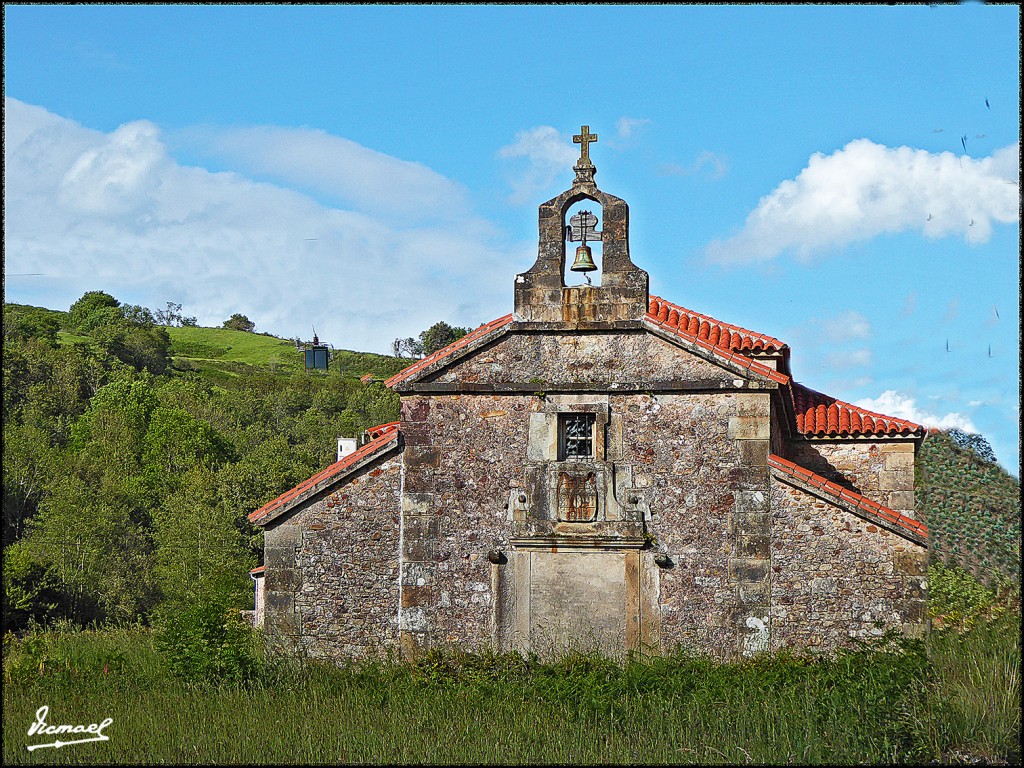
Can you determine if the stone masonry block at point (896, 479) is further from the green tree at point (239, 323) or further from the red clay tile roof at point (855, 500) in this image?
the green tree at point (239, 323)

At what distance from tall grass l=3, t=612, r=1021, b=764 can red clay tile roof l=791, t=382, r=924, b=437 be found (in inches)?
232

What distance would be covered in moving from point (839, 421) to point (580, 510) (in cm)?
658

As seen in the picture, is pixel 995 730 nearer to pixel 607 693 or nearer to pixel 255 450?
pixel 607 693

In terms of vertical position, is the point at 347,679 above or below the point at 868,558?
below

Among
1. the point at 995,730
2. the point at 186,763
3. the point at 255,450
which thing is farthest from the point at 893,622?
the point at 255,450

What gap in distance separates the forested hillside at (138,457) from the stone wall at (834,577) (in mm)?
8386

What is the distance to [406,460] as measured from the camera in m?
15.4

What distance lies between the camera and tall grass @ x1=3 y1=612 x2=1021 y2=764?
9.62 m

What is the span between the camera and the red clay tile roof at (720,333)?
1792cm

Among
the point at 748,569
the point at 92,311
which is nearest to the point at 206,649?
the point at 748,569

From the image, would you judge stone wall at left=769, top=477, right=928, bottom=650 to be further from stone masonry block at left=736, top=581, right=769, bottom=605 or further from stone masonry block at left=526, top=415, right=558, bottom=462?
stone masonry block at left=526, top=415, right=558, bottom=462

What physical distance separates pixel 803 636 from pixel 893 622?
1.21 m
